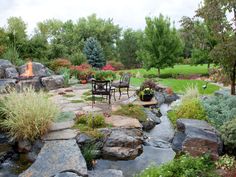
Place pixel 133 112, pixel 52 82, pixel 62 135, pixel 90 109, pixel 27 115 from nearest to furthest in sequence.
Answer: pixel 27 115 < pixel 62 135 < pixel 133 112 < pixel 90 109 < pixel 52 82

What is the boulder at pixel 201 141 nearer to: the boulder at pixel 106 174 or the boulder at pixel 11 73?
the boulder at pixel 106 174

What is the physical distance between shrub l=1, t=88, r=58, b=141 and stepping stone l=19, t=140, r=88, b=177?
39 cm

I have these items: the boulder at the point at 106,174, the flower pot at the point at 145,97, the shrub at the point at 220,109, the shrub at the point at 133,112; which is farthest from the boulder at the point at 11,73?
the boulder at the point at 106,174

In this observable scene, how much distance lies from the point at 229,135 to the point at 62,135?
10.5 feet

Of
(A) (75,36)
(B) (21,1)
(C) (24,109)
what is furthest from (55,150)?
(A) (75,36)

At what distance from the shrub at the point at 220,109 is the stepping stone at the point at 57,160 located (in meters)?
3.10

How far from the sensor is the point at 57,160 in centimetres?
532

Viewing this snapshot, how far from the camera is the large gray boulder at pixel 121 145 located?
625 cm

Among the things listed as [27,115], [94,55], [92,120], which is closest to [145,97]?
[92,120]

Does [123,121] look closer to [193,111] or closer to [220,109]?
[193,111]

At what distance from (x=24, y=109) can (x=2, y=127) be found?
2.71ft

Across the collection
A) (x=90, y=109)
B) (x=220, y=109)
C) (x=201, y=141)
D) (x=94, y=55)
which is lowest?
(x=201, y=141)

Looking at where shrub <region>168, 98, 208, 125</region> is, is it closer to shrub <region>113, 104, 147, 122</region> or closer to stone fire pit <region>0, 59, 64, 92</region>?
shrub <region>113, 104, 147, 122</region>

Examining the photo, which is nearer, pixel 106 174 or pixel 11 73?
pixel 106 174
